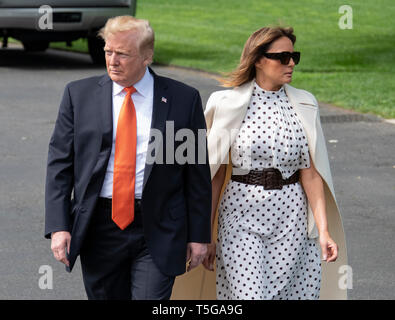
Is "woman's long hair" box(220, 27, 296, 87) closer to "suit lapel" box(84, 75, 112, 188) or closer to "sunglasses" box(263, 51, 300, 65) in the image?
"sunglasses" box(263, 51, 300, 65)

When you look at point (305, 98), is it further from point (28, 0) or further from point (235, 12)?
point (235, 12)

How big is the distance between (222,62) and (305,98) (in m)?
13.4

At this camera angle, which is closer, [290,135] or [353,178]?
[290,135]

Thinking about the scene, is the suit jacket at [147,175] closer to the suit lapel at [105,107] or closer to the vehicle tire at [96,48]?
the suit lapel at [105,107]

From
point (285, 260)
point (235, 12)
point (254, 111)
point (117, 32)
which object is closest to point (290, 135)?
point (254, 111)

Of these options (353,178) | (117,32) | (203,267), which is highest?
(117,32)

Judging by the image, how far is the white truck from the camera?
16.6 metres

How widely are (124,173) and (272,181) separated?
0.92m

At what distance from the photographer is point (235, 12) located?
28.3 metres

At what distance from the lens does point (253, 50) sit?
4.70 meters

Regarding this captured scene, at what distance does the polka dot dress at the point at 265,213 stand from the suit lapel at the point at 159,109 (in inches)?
24.4

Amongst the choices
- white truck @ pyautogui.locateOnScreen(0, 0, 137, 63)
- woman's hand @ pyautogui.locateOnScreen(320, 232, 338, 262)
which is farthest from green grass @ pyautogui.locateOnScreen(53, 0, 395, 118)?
woman's hand @ pyautogui.locateOnScreen(320, 232, 338, 262)

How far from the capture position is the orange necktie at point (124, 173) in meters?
4.05

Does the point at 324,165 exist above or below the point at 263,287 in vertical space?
above
